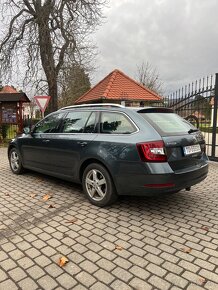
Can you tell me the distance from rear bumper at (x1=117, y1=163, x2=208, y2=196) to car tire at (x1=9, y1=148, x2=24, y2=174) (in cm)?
340

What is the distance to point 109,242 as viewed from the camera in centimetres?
318

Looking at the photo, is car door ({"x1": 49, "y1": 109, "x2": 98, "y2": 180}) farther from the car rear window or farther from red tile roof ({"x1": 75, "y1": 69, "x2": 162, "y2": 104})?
red tile roof ({"x1": 75, "y1": 69, "x2": 162, "y2": 104})

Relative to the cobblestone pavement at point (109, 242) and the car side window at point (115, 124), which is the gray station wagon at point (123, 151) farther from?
the cobblestone pavement at point (109, 242)

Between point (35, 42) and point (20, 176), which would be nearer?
point (20, 176)

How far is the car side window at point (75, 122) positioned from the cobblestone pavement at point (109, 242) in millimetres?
1208

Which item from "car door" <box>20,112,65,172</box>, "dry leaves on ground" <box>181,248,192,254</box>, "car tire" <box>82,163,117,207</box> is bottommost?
"dry leaves on ground" <box>181,248,192,254</box>

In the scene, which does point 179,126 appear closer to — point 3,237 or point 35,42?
point 3,237

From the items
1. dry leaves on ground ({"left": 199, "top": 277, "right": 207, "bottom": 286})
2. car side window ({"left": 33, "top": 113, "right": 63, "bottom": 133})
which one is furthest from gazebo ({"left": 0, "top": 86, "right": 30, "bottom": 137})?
dry leaves on ground ({"left": 199, "top": 277, "right": 207, "bottom": 286})

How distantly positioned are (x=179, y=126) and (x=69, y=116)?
6.88 ft

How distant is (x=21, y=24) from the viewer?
14.9 meters

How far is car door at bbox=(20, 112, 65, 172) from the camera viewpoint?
5309 millimetres

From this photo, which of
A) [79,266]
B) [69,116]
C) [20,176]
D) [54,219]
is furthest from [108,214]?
[20,176]

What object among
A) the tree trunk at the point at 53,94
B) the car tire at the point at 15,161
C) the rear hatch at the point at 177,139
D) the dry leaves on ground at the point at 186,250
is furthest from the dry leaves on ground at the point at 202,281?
the tree trunk at the point at 53,94

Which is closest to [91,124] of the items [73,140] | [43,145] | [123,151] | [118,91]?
[73,140]
